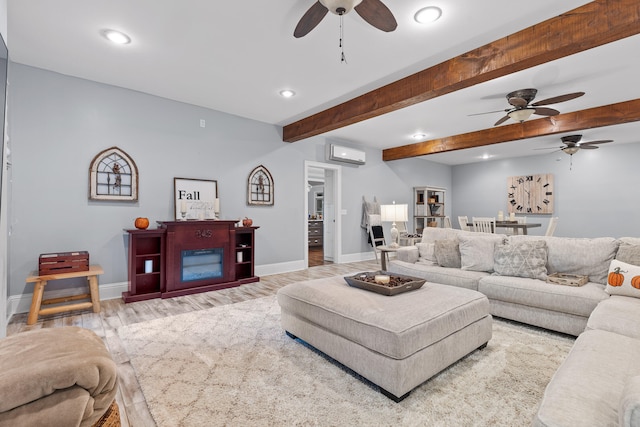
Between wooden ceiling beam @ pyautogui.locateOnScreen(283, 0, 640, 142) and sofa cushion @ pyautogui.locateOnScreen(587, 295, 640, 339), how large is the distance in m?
1.94

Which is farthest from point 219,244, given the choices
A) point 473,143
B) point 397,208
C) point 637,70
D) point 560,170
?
point 560,170

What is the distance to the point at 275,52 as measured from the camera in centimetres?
302

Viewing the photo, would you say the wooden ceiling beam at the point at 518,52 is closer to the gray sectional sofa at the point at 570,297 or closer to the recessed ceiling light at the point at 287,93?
the recessed ceiling light at the point at 287,93

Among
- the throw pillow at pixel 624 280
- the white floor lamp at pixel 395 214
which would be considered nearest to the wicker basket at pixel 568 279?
the throw pillow at pixel 624 280

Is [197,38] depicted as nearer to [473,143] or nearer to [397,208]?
[397,208]

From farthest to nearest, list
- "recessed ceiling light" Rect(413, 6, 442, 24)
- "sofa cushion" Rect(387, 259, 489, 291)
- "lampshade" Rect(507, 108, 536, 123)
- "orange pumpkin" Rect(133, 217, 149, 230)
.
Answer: "lampshade" Rect(507, 108, 536, 123), "orange pumpkin" Rect(133, 217, 149, 230), "sofa cushion" Rect(387, 259, 489, 291), "recessed ceiling light" Rect(413, 6, 442, 24)

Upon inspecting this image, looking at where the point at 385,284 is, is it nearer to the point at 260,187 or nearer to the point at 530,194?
the point at 260,187

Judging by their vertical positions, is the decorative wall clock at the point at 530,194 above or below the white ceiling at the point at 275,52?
below

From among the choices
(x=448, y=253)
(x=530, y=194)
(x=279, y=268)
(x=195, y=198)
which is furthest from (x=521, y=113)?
(x=530, y=194)

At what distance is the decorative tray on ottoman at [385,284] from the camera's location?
7.49ft

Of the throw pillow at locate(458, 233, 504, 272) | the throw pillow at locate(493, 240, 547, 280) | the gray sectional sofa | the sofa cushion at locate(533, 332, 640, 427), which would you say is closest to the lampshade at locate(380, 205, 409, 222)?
the gray sectional sofa

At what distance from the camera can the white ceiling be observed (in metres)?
2.40

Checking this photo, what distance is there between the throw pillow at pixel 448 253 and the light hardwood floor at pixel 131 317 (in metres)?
2.19

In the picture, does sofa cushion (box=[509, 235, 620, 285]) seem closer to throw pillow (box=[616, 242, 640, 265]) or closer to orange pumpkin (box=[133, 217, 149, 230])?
throw pillow (box=[616, 242, 640, 265])
